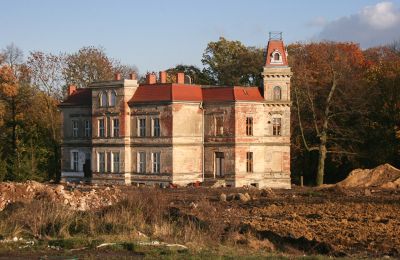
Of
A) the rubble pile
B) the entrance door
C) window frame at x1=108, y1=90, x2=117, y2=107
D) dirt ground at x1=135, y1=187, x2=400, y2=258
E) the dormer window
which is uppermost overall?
the dormer window

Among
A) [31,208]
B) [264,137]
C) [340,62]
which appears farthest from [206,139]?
[31,208]

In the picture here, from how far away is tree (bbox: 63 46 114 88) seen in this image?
67.4m

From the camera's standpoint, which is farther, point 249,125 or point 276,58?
point 276,58

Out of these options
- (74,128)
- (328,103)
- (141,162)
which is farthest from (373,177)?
(74,128)

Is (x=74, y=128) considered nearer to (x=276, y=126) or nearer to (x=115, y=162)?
(x=115, y=162)

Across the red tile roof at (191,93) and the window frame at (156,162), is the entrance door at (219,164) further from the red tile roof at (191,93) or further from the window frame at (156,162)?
the window frame at (156,162)

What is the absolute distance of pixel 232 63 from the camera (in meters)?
68.4

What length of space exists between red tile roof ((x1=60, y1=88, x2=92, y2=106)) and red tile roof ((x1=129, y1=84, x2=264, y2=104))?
5911 mm

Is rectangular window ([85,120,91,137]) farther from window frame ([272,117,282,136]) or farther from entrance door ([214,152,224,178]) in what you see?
window frame ([272,117,282,136])

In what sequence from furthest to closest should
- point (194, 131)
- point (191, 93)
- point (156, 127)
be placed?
point (191, 93) → point (194, 131) → point (156, 127)

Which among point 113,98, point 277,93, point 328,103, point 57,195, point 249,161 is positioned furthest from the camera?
point 328,103

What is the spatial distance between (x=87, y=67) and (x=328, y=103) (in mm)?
25462

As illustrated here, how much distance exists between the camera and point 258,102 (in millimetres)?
50594

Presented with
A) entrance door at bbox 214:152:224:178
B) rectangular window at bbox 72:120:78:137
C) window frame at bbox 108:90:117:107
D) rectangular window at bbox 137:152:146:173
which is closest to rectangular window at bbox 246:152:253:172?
entrance door at bbox 214:152:224:178
